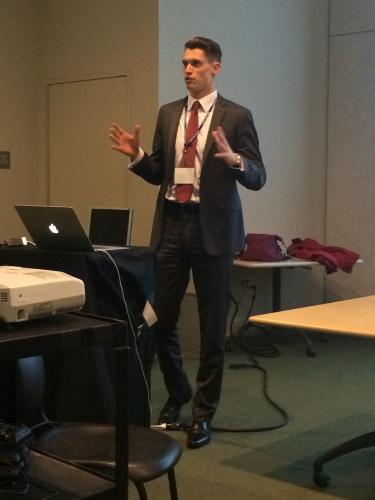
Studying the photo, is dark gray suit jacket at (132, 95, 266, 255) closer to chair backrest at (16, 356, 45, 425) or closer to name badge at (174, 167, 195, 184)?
name badge at (174, 167, 195, 184)

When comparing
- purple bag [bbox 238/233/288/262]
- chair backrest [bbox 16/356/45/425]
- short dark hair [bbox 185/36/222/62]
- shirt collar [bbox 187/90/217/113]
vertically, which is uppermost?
short dark hair [bbox 185/36/222/62]

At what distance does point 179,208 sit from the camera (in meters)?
3.09

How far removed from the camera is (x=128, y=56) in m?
4.93

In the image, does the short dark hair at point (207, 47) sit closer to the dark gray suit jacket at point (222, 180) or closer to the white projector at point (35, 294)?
the dark gray suit jacket at point (222, 180)

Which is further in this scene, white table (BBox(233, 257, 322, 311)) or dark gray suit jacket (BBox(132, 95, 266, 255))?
white table (BBox(233, 257, 322, 311))

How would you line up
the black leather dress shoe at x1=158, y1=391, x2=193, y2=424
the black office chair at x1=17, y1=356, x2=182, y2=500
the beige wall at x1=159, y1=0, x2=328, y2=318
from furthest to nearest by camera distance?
the beige wall at x1=159, y1=0, x2=328, y2=318, the black leather dress shoe at x1=158, y1=391, x2=193, y2=424, the black office chair at x1=17, y1=356, x2=182, y2=500

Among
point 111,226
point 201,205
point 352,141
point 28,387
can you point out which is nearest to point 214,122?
point 201,205

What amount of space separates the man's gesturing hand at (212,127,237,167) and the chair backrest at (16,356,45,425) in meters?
1.19

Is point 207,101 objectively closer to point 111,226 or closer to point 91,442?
point 111,226

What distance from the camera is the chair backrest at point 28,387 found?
6.18 feet

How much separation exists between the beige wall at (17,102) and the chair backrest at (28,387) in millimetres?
3306

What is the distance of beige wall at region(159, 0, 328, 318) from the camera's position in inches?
197

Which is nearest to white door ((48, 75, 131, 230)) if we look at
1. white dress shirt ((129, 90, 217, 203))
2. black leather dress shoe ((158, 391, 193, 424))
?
white dress shirt ((129, 90, 217, 203))

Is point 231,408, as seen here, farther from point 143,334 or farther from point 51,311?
point 51,311
